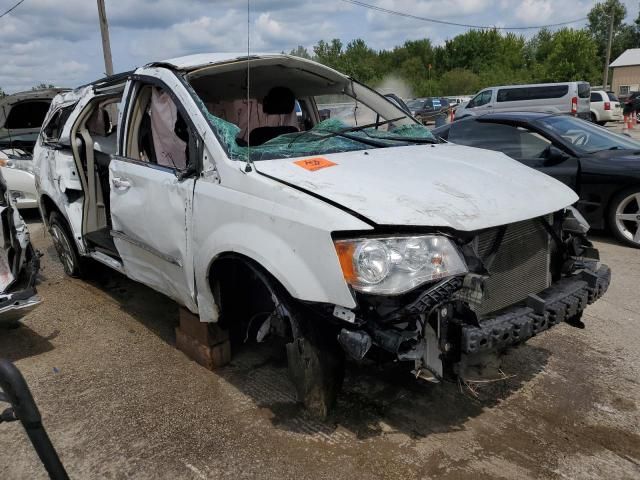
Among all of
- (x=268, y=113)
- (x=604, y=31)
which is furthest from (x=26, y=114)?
(x=604, y=31)

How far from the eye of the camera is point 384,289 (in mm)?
2428

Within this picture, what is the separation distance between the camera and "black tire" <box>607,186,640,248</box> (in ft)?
20.1

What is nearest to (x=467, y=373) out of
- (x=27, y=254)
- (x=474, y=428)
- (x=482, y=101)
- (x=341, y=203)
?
(x=474, y=428)

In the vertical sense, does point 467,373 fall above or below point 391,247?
below

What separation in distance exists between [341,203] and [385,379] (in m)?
1.42

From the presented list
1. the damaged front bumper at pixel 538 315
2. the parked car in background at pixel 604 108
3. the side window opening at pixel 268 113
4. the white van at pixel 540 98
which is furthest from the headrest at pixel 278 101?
the parked car in background at pixel 604 108

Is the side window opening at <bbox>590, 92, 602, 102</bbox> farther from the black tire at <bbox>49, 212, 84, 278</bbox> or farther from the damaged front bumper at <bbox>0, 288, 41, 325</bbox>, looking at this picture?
the damaged front bumper at <bbox>0, 288, 41, 325</bbox>

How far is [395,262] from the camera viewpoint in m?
2.47

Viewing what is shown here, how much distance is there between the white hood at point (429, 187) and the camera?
2598 millimetres

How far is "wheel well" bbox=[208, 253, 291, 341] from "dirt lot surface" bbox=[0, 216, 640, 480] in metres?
0.44

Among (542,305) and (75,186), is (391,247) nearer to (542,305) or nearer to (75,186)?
(542,305)

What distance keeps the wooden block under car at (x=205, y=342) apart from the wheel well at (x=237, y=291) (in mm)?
110

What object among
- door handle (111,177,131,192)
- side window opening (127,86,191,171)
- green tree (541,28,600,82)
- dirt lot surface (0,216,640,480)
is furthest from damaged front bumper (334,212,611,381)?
green tree (541,28,600,82)

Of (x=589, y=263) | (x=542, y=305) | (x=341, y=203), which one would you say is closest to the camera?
(x=341, y=203)
